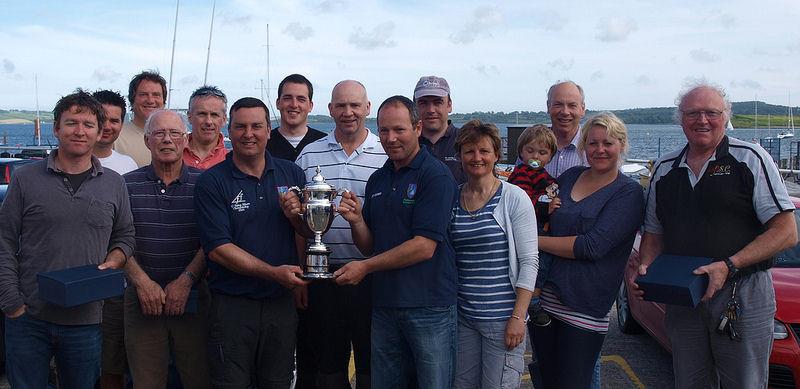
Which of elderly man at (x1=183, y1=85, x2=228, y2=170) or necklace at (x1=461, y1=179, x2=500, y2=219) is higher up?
elderly man at (x1=183, y1=85, x2=228, y2=170)

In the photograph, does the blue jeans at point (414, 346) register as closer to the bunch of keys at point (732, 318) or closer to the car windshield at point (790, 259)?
the bunch of keys at point (732, 318)

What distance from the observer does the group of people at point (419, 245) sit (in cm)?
347

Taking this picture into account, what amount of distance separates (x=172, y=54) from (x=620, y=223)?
40.3 feet

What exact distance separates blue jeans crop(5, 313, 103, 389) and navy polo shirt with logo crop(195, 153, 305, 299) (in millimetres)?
774

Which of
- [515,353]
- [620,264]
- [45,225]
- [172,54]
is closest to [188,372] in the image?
[45,225]

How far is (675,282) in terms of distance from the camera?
A: 3.27 metres

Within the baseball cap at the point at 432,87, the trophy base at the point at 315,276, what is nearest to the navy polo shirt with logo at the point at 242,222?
the trophy base at the point at 315,276

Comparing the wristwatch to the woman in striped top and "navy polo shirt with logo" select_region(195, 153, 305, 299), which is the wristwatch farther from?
"navy polo shirt with logo" select_region(195, 153, 305, 299)

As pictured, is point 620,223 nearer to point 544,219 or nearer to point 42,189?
point 544,219

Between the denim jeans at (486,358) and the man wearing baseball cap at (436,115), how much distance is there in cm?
160

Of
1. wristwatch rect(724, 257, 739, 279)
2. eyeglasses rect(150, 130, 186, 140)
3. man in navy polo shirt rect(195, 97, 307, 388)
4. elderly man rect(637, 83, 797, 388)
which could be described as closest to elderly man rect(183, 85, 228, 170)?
eyeglasses rect(150, 130, 186, 140)

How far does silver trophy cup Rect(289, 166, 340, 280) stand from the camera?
3.51 metres

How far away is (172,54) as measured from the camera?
1385 cm

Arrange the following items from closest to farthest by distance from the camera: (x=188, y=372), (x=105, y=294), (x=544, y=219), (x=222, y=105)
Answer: (x=105, y=294) < (x=544, y=219) < (x=188, y=372) < (x=222, y=105)
